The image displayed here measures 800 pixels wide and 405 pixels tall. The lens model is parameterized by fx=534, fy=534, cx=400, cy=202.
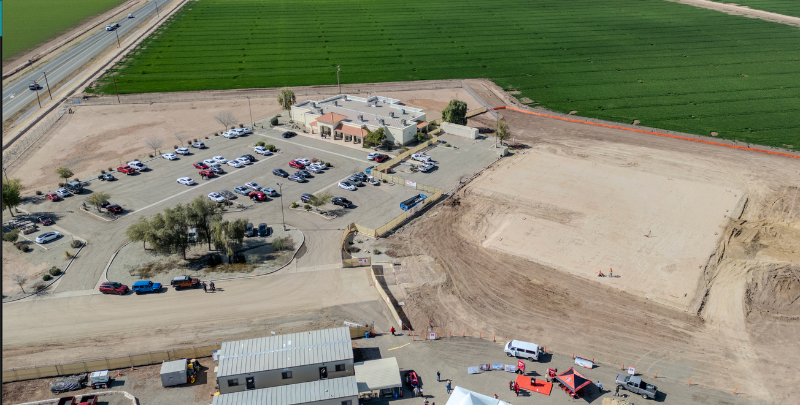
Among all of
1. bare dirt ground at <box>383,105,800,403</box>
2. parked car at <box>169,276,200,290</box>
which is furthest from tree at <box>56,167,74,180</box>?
bare dirt ground at <box>383,105,800,403</box>

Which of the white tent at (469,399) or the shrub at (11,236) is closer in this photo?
the white tent at (469,399)

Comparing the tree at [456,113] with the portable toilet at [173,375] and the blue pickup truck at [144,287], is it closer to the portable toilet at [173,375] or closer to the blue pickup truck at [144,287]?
the blue pickup truck at [144,287]

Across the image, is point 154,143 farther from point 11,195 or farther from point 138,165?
point 11,195

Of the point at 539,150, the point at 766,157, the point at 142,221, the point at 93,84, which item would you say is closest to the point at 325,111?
the point at 539,150

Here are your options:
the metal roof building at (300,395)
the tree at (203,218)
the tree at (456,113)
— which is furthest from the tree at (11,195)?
the tree at (456,113)

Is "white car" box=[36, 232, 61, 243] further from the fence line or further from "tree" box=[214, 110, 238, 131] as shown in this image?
"tree" box=[214, 110, 238, 131]

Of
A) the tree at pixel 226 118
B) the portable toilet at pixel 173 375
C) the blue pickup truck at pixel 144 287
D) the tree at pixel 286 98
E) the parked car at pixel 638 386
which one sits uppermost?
the tree at pixel 286 98

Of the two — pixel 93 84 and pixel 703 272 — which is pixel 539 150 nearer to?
pixel 703 272
